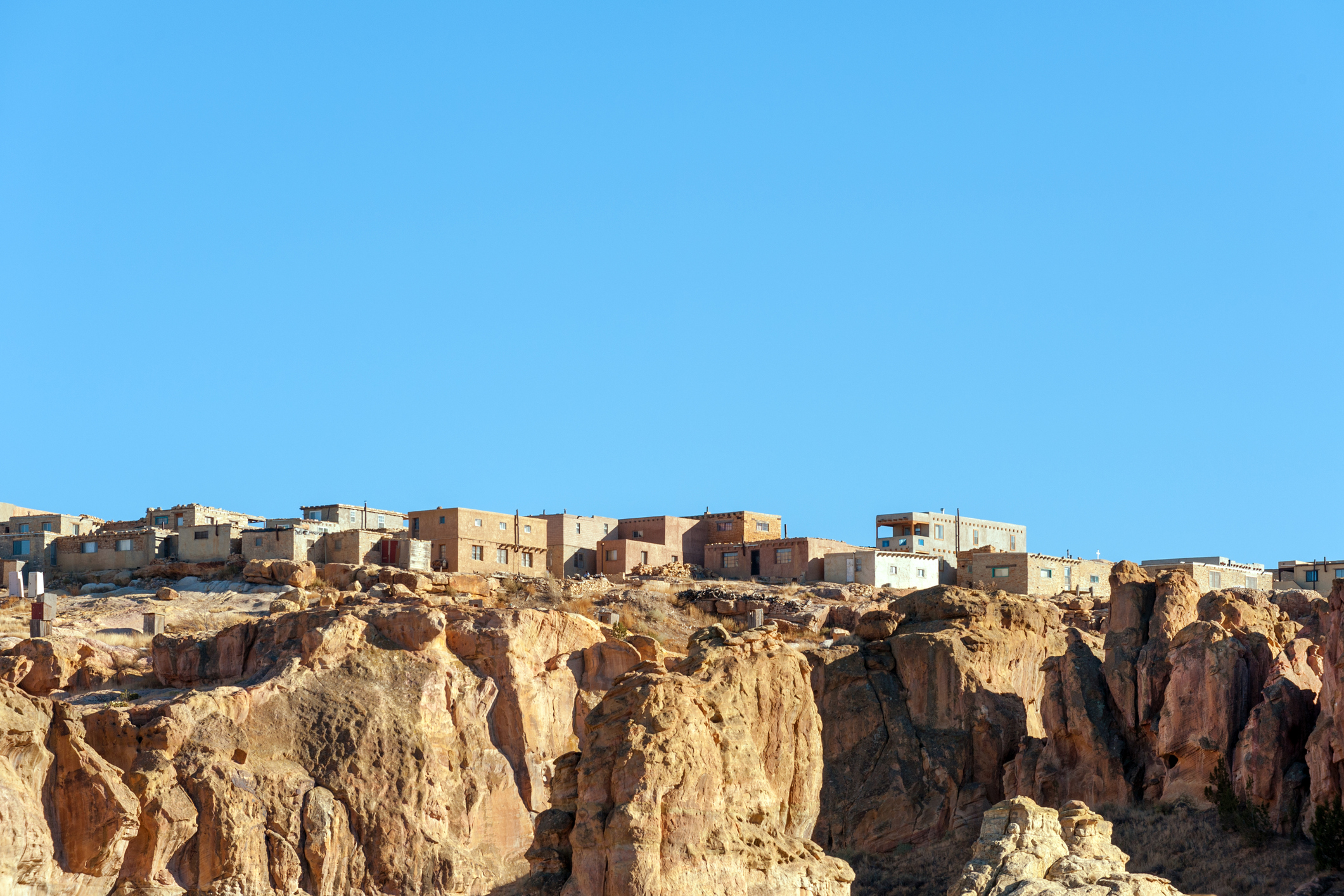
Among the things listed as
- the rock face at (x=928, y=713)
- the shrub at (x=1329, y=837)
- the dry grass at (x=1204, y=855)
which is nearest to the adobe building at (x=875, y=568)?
the rock face at (x=928, y=713)

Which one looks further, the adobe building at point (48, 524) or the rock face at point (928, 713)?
the adobe building at point (48, 524)

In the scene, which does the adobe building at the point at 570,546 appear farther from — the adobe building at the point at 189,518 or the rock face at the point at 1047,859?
the rock face at the point at 1047,859

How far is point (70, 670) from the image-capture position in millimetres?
50438

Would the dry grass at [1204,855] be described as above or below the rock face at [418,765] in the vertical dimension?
below

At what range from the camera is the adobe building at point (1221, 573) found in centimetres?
9244

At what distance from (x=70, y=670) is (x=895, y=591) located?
4304cm

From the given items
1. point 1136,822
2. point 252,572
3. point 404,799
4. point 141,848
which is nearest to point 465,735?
point 404,799

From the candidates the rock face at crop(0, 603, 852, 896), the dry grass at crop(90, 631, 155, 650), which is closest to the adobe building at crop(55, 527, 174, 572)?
the dry grass at crop(90, 631, 155, 650)

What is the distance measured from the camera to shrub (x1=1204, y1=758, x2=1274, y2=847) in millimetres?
48062

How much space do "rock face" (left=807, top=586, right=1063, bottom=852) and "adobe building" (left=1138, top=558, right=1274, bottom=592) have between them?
32.9m

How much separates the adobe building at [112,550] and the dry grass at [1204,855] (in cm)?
4496

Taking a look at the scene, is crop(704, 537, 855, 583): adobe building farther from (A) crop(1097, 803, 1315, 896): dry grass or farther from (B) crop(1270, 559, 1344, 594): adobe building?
(A) crop(1097, 803, 1315, 896): dry grass

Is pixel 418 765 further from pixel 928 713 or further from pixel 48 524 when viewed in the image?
pixel 48 524

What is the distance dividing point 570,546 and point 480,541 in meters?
5.50
